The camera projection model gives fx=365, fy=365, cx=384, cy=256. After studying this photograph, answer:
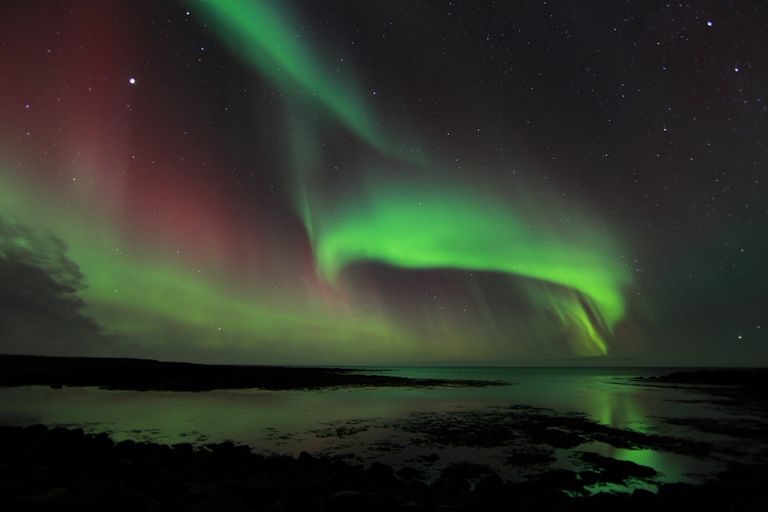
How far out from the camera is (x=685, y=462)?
1017 centimetres

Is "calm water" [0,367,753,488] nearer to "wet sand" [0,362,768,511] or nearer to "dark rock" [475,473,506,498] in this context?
"wet sand" [0,362,768,511]

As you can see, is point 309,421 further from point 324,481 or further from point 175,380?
point 175,380

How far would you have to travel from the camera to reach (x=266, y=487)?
670 cm

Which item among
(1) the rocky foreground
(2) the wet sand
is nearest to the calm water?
(2) the wet sand

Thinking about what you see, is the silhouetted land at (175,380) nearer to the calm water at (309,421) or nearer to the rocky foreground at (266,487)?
the calm water at (309,421)

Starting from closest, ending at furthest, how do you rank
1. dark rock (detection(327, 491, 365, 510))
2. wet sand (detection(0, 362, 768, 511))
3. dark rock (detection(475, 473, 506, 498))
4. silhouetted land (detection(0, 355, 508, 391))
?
wet sand (detection(0, 362, 768, 511)), dark rock (detection(327, 491, 365, 510)), dark rock (detection(475, 473, 506, 498)), silhouetted land (detection(0, 355, 508, 391))

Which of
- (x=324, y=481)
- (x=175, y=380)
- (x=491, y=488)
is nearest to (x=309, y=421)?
(x=324, y=481)

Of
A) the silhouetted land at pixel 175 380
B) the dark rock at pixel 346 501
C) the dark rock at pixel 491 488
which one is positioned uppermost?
the dark rock at pixel 346 501

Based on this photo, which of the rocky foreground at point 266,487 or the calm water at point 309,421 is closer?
the rocky foreground at point 266,487

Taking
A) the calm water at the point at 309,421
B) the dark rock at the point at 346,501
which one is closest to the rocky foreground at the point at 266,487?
the dark rock at the point at 346,501

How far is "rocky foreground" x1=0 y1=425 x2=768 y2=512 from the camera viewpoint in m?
5.22

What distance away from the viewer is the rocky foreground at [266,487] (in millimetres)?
5223

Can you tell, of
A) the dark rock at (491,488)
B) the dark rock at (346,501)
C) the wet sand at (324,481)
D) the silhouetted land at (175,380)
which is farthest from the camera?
the silhouetted land at (175,380)

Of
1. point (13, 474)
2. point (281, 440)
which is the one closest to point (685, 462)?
point (281, 440)
